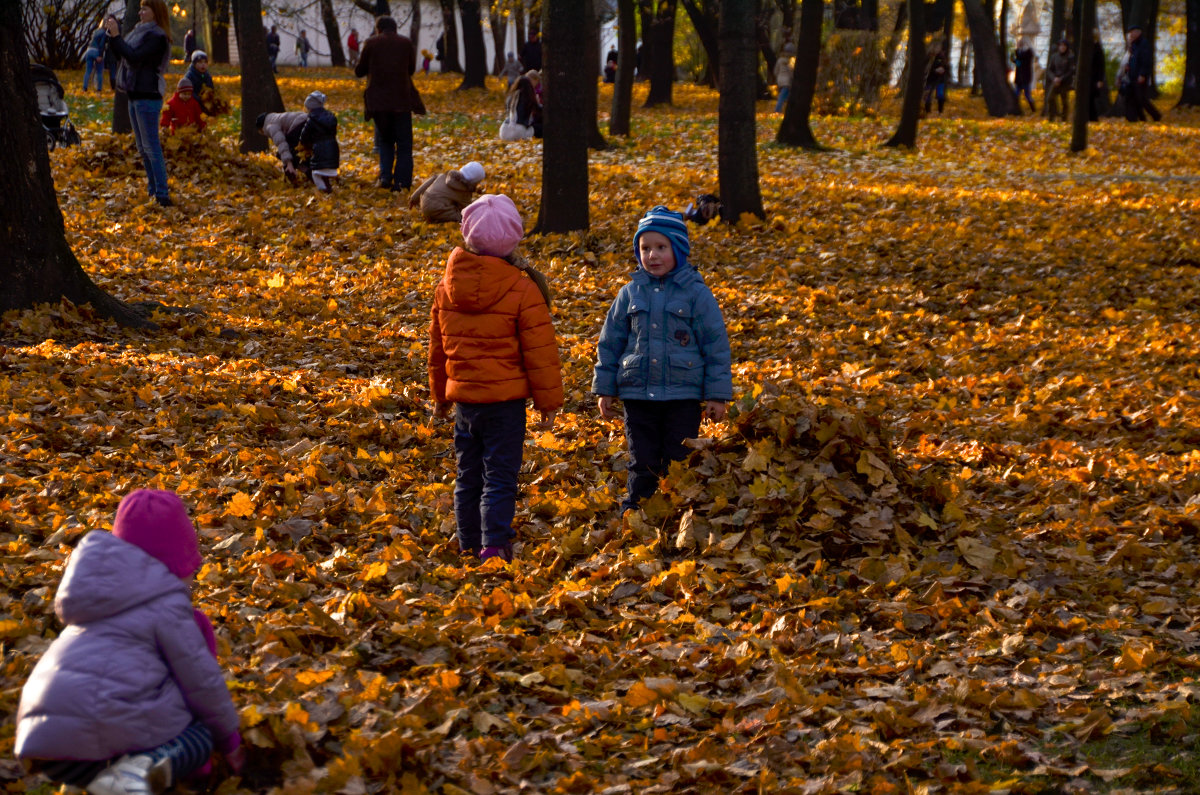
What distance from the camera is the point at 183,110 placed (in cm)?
1522

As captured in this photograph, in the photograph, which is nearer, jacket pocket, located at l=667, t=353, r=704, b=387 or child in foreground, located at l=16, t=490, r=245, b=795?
child in foreground, located at l=16, t=490, r=245, b=795

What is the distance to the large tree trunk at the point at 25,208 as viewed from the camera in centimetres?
792

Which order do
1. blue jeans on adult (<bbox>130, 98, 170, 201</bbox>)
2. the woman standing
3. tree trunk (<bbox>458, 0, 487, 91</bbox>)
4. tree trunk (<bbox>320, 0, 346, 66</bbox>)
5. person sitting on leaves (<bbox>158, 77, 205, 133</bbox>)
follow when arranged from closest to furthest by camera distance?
the woman standing → blue jeans on adult (<bbox>130, 98, 170, 201</bbox>) → person sitting on leaves (<bbox>158, 77, 205, 133</bbox>) → tree trunk (<bbox>458, 0, 487, 91</bbox>) → tree trunk (<bbox>320, 0, 346, 66</bbox>)

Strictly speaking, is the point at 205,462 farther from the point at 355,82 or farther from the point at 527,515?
the point at 355,82

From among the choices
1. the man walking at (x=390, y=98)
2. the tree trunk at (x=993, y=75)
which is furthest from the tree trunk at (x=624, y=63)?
the tree trunk at (x=993, y=75)

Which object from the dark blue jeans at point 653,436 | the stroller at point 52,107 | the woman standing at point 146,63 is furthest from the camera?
the stroller at point 52,107

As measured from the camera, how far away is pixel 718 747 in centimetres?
362

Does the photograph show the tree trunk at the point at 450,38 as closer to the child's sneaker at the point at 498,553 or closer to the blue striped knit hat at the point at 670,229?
the blue striped knit hat at the point at 670,229

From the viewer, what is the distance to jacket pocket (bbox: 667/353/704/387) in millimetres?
5398

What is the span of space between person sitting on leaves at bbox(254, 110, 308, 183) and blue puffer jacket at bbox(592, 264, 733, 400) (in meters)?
10.1

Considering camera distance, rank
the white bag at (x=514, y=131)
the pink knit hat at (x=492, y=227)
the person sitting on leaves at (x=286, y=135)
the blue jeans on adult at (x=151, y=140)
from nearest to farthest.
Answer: the pink knit hat at (x=492, y=227) < the blue jeans on adult at (x=151, y=140) < the person sitting on leaves at (x=286, y=135) < the white bag at (x=514, y=131)

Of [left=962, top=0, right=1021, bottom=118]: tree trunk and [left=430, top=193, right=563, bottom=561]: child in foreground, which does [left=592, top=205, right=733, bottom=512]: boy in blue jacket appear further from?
[left=962, top=0, right=1021, bottom=118]: tree trunk

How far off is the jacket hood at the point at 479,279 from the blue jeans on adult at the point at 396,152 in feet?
33.2

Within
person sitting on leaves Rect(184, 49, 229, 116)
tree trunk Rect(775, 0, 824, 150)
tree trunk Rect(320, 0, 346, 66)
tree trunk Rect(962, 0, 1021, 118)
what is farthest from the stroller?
tree trunk Rect(320, 0, 346, 66)
